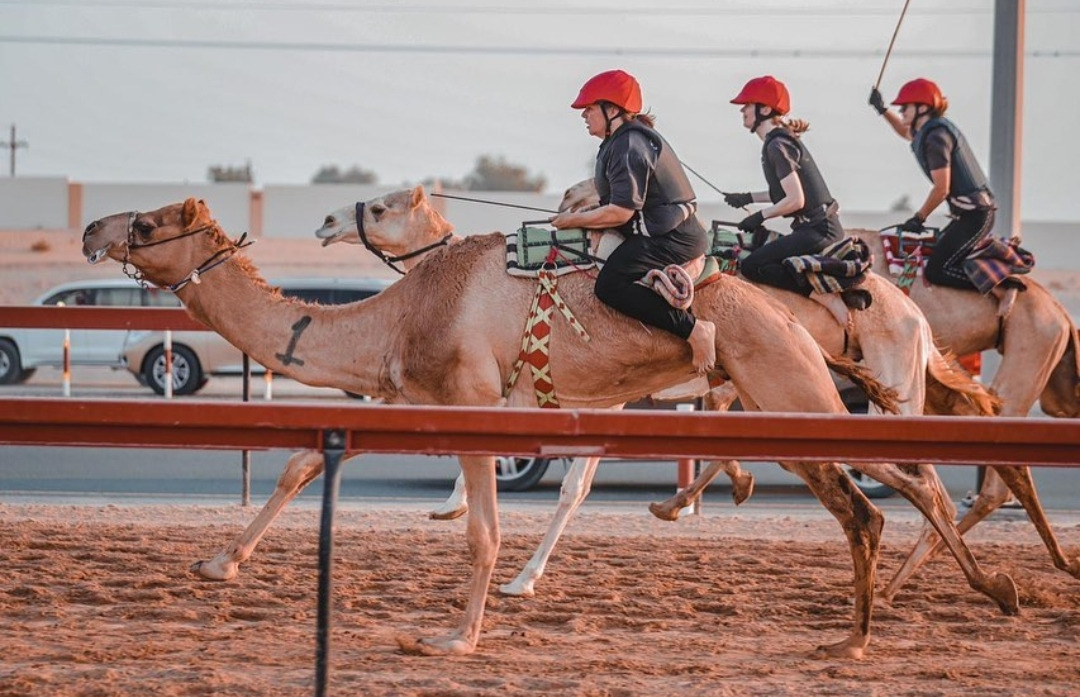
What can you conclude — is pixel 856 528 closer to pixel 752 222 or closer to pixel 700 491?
pixel 752 222

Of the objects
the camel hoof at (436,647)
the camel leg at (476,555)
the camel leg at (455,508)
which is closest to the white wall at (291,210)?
the camel leg at (455,508)

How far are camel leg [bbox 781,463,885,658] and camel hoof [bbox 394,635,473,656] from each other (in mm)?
1647

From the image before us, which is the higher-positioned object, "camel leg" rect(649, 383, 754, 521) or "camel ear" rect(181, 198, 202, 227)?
"camel ear" rect(181, 198, 202, 227)

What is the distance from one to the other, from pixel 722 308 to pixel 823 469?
98 cm

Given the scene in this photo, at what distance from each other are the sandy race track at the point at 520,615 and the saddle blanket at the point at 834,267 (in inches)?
69.0

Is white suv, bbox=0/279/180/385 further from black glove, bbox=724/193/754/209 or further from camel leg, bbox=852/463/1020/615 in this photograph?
camel leg, bbox=852/463/1020/615

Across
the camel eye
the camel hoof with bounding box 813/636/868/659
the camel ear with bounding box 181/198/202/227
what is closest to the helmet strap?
the camel ear with bounding box 181/198/202/227

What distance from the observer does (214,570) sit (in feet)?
28.9

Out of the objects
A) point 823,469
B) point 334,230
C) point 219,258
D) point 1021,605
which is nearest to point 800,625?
point 823,469

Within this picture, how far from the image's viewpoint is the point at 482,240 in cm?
848

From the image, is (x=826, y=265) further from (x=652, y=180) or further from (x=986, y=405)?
(x=652, y=180)

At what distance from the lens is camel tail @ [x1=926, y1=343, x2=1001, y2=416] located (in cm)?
946

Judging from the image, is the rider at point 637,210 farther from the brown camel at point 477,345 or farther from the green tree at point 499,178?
the green tree at point 499,178

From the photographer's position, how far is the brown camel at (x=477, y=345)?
773cm
